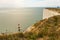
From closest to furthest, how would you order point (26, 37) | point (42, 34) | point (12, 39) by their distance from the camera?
→ point (12, 39), point (26, 37), point (42, 34)

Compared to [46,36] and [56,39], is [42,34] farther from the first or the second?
[56,39]

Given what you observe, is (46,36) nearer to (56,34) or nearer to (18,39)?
(56,34)

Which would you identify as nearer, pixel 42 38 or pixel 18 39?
pixel 18 39

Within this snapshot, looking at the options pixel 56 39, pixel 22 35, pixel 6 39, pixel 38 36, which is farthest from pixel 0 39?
pixel 56 39

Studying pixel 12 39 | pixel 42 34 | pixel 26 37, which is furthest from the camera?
pixel 42 34

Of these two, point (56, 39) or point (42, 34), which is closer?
point (56, 39)

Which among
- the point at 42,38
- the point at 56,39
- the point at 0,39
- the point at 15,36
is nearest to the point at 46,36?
the point at 42,38

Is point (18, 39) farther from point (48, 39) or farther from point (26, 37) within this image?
point (48, 39)

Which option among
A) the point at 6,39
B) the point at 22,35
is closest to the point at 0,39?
the point at 6,39
